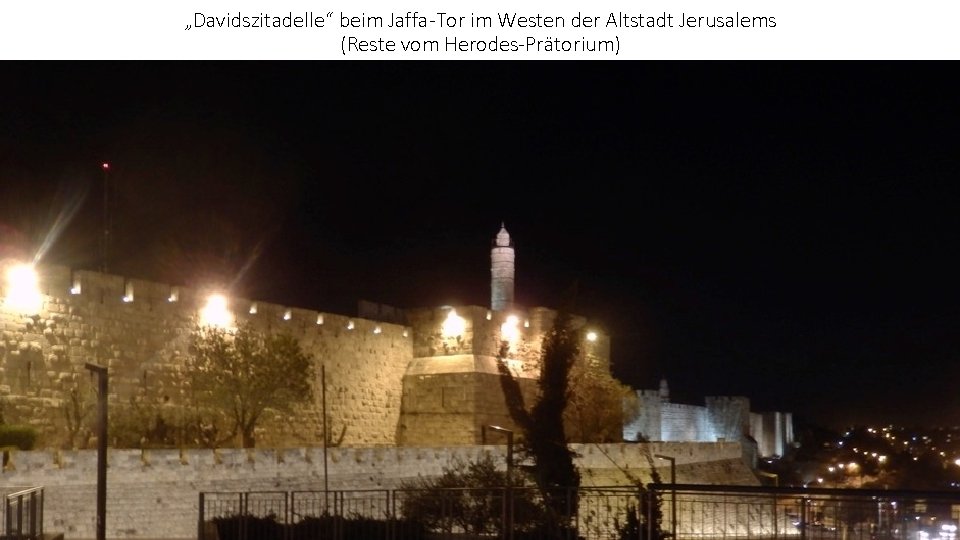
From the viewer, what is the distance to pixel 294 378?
19156 millimetres

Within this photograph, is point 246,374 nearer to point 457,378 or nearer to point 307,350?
point 307,350

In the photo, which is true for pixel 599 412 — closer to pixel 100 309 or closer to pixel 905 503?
pixel 100 309

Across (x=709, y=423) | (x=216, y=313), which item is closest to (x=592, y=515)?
(x=216, y=313)

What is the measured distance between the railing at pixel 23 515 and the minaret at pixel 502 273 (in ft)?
57.1

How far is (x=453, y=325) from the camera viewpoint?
23.8m

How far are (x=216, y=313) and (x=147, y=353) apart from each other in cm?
182

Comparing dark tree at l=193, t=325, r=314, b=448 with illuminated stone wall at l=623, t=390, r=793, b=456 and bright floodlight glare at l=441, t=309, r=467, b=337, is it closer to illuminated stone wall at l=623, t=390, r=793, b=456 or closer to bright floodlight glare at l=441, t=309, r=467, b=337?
bright floodlight glare at l=441, t=309, r=467, b=337

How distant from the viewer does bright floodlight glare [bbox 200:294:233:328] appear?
1861 cm

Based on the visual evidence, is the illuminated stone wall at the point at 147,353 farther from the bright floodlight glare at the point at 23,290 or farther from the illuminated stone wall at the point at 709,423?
the illuminated stone wall at the point at 709,423

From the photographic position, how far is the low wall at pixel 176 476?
1145cm

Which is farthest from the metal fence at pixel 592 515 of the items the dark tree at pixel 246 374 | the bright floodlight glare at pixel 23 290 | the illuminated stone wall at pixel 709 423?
the illuminated stone wall at pixel 709 423

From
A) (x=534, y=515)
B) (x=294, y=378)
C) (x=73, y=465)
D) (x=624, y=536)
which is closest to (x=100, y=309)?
(x=294, y=378)

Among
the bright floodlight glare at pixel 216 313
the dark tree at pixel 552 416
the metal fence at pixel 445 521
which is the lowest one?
the metal fence at pixel 445 521

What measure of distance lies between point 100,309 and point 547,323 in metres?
11.3
